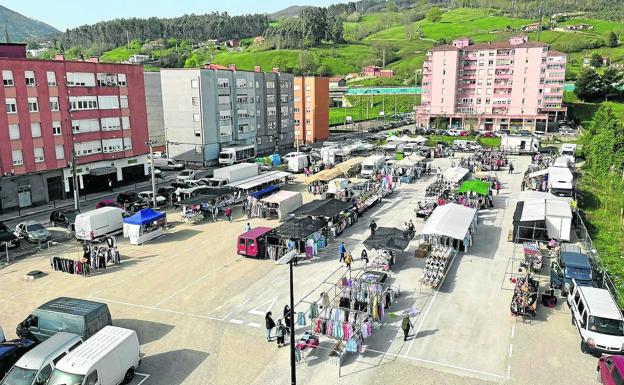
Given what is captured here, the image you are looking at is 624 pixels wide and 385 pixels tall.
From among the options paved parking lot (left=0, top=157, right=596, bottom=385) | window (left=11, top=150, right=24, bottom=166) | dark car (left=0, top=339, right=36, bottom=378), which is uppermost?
window (left=11, top=150, right=24, bottom=166)

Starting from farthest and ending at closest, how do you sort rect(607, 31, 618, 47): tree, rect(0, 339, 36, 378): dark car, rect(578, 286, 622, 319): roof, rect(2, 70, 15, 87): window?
rect(607, 31, 618, 47): tree, rect(2, 70, 15, 87): window, rect(578, 286, 622, 319): roof, rect(0, 339, 36, 378): dark car

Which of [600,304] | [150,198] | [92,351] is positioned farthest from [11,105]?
[600,304]

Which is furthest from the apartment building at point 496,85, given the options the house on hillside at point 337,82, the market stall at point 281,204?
the market stall at point 281,204

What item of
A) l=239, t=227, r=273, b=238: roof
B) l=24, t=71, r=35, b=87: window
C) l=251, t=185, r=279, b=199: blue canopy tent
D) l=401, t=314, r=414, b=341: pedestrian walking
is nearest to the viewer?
l=401, t=314, r=414, b=341: pedestrian walking

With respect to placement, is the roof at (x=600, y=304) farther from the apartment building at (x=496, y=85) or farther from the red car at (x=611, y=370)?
the apartment building at (x=496, y=85)

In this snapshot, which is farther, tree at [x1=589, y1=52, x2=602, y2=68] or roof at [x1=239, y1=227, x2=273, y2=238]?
tree at [x1=589, y1=52, x2=602, y2=68]

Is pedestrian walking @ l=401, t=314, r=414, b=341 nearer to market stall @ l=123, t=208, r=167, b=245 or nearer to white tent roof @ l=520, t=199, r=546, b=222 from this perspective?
white tent roof @ l=520, t=199, r=546, b=222

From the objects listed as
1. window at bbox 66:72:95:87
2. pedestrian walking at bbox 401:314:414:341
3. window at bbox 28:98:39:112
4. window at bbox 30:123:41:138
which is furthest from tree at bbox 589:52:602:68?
pedestrian walking at bbox 401:314:414:341

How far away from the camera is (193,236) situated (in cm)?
3497

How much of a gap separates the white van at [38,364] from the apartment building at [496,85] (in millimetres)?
97395

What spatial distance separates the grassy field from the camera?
449 ft

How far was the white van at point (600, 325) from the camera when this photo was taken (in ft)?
59.7

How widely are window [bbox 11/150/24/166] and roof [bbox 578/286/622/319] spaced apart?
42242 mm

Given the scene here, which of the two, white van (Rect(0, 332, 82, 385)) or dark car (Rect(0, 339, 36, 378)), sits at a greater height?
white van (Rect(0, 332, 82, 385))
